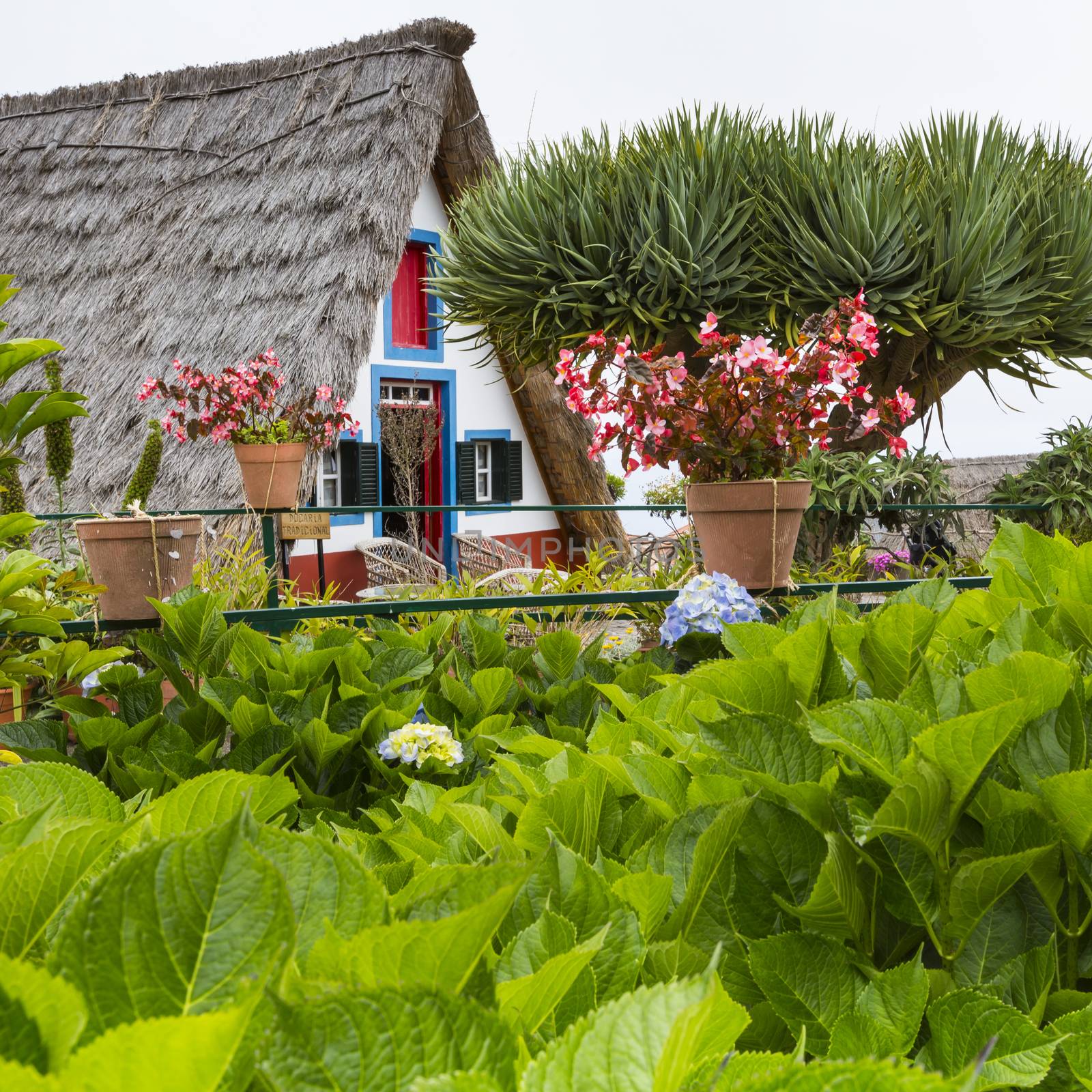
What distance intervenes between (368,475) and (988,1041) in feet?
32.2

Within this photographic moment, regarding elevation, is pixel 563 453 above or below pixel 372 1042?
above

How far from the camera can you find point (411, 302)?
36.4ft

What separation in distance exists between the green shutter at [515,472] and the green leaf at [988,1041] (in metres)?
10.6

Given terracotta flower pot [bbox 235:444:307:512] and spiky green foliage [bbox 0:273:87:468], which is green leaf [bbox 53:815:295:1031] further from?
terracotta flower pot [bbox 235:444:307:512]

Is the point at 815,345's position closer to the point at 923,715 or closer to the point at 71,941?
the point at 923,715

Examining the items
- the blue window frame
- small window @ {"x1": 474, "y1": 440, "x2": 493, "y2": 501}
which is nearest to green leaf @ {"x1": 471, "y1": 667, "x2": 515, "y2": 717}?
the blue window frame

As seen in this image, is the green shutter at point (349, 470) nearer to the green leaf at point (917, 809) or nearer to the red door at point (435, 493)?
the red door at point (435, 493)

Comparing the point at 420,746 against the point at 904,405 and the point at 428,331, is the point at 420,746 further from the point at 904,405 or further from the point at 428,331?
the point at 428,331

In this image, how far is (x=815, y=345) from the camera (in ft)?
11.5

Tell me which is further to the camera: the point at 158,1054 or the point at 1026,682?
the point at 1026,682

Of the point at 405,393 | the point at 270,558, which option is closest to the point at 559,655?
the point at 270,558

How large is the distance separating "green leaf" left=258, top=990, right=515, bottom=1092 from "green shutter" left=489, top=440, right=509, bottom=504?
35.8 ft

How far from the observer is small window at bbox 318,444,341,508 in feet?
33.0

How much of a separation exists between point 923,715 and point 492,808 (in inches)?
17.3
